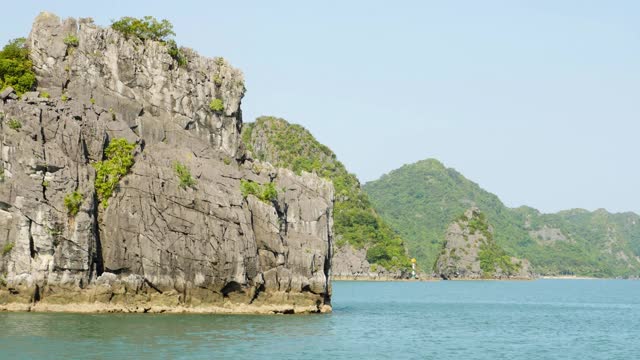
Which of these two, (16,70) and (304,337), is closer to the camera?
(304,337)

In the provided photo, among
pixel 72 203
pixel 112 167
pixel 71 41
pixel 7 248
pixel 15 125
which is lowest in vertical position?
pixel 7 248

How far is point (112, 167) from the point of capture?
227 ft

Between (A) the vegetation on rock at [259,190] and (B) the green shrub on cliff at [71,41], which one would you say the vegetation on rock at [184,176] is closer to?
(A) the vegetation on rock at [259,190]

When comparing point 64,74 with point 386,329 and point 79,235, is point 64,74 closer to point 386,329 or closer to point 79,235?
point 79,235

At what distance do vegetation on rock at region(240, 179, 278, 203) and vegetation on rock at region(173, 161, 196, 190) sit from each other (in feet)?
16.0

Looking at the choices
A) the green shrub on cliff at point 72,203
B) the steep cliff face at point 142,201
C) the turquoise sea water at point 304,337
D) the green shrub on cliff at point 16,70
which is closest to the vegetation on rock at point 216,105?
the steep cliff face at point 142,201

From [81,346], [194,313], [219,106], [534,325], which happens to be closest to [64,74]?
[219,106]

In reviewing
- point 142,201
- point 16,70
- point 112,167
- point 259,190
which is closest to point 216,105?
point 259,190

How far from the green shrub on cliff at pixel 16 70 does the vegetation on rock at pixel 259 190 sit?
19.0m

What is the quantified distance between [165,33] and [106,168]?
16.8 m

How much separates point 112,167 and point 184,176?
5566 millimetres

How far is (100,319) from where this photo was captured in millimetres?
61438

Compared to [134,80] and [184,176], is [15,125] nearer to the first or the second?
[134,80]

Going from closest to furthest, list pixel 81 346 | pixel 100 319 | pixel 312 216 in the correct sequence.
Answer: pixel 81 346
pixel 100 319
pixel 312 216
